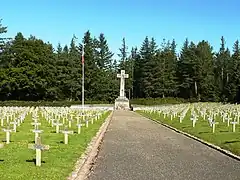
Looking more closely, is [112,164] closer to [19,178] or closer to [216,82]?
[19,178]

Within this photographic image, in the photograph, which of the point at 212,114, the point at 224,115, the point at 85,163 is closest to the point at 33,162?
the point at 85,163

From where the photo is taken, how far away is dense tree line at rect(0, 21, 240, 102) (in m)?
85.4

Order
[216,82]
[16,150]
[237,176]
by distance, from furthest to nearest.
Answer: [216,82], [16,150], [237,176]

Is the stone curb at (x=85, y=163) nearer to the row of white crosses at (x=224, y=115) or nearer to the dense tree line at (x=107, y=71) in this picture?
the row of white crosses at (x=224, y=115)

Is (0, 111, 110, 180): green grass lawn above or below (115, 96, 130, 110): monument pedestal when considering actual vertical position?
below

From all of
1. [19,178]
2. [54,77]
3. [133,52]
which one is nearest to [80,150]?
[19,178]

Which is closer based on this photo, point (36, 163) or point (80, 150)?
point (36, 163)

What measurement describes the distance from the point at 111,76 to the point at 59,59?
17.4 metres

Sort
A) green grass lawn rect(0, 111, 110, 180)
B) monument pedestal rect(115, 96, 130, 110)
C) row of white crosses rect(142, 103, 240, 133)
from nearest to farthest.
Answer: green grass lawn rect(0, 111, 110, 180) → row of white crosses rect(142, 103, 240, 133) → monument pedestal rect(115, 96, 130, 110)

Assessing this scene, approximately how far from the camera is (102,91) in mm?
95812

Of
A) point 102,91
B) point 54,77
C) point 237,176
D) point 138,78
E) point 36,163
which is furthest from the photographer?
point 138,78

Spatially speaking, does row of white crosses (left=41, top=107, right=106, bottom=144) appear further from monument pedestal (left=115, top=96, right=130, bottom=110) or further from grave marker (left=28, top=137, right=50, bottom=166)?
monument pedestal (left=115, top=96, right=130, bottom=110)

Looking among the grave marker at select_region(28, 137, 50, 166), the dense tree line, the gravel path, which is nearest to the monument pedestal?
the dense tree line

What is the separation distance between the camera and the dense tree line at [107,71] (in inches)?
3364
